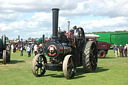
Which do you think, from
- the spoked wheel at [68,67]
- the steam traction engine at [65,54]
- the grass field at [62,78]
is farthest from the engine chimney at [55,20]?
the grass field at [62,78]

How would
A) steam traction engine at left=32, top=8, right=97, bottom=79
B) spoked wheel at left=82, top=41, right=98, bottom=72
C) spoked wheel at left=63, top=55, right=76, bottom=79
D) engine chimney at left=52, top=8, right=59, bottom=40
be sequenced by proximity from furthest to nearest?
spoked wheel at left=82, top=41, right=98, bottom=72 → engine chimney at left=52, top=8, right=59, bottom=40 → steam traction engine at left=32, top=8, right=97, bottom=79 → spoked wheel at left=63, top=55, right=76, bottom=79

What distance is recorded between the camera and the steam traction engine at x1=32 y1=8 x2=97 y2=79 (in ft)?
24.6

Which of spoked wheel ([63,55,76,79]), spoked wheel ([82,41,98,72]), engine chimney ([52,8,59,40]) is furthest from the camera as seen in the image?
spoked wheel ([82,41,98,72])

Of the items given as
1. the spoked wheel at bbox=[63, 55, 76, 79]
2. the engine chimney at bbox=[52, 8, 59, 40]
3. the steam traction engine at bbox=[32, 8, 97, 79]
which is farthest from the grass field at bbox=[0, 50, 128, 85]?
the engine chimney at bbox=[52, 8, 59, 40]

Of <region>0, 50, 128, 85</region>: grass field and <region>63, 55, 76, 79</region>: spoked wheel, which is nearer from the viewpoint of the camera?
<region>0, 50, 128, 85</region>: grass field

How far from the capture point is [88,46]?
8.87 meters

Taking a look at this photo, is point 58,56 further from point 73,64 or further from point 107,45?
point 107,45

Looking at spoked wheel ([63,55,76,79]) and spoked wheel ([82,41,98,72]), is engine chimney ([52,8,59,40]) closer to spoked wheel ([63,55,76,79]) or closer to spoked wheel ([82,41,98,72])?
spoked wheel ([63,55,76,79])

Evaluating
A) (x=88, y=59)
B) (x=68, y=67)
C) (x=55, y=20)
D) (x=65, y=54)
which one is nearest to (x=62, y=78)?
(x=68, y=67)

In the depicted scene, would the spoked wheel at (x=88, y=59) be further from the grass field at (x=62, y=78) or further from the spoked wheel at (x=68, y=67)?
the spoked wheel at (x=68, y=67)

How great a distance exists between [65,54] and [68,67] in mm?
926

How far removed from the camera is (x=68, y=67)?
23.6 ft

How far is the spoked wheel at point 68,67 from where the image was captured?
6.98 metres

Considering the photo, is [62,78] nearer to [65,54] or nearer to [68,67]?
[68,67]
